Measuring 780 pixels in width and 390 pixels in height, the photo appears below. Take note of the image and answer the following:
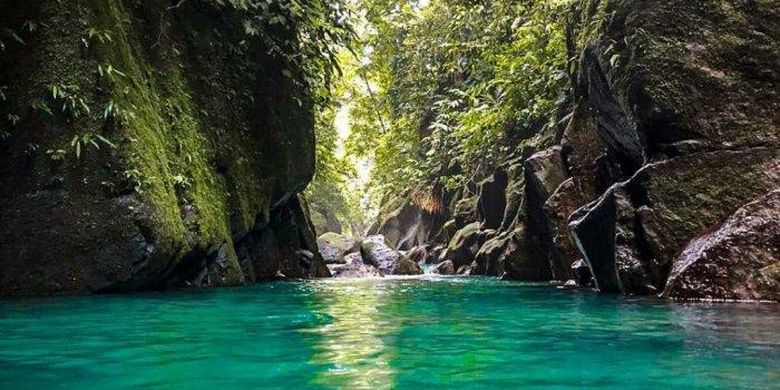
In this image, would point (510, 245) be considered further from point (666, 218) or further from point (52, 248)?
point (52, 248)

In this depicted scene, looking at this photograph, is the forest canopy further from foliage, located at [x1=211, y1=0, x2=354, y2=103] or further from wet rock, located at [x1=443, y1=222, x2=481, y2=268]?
wet rock, located at [x1=443, y1=222, x2=481, y2=268]

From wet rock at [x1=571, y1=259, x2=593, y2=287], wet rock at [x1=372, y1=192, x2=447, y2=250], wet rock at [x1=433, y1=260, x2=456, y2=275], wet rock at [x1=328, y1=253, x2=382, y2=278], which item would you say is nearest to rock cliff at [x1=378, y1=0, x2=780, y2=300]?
wet rock at [x1=571, y1=259, x2=593, y2=287]

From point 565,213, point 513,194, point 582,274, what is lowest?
point 582,274

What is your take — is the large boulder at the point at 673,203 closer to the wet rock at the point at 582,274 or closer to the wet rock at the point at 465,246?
the wet rock at the point at 582,274

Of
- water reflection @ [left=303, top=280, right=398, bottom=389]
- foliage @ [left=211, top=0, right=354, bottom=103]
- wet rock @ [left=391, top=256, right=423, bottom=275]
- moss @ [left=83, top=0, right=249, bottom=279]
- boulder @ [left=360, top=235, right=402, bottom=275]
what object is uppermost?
foliage @ [left=211, top=0, right=354, bottom=103]

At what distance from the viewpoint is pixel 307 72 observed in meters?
12.5

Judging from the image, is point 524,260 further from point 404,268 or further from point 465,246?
point 465,246

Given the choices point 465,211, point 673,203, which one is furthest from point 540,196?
point 465,211

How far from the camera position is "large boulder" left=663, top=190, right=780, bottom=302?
6020 mm

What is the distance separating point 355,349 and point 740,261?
13.9 feet

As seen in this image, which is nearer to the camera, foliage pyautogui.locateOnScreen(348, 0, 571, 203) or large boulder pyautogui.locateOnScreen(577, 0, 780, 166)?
large boulder pyautogui.locateOnScreen(577, 0, 780, 166)

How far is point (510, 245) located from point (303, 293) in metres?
5.68

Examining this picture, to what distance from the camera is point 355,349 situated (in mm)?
3689

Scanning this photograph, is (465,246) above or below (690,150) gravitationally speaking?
below
